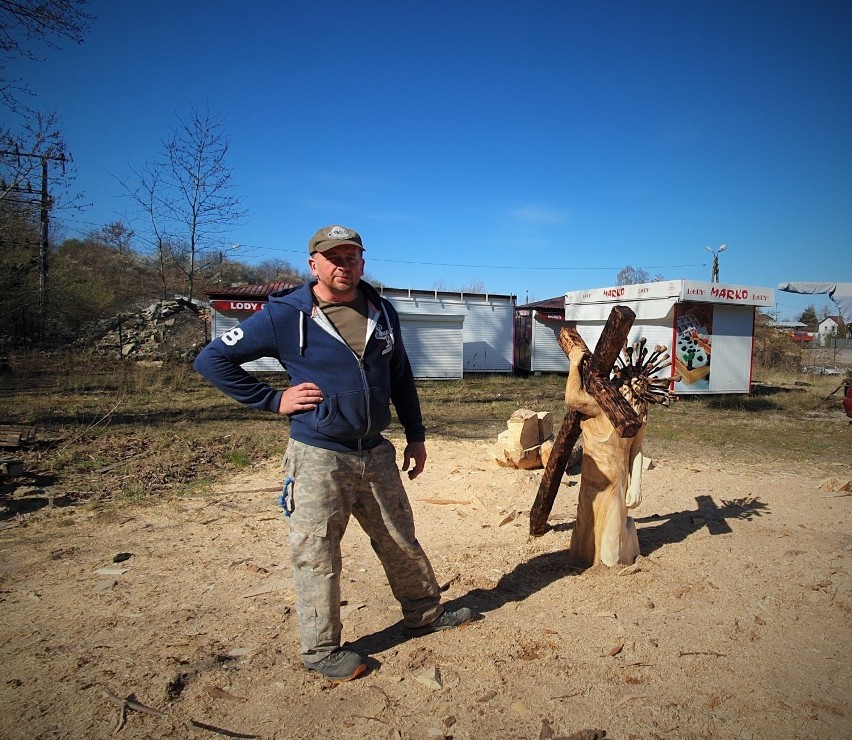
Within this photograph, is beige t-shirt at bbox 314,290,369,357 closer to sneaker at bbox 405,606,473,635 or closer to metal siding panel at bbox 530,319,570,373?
sneaker at bbox 405,606,473,635

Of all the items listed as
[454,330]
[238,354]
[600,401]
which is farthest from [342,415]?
[454,330]

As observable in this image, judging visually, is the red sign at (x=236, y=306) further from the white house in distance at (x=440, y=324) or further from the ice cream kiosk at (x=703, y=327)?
the ice cream kiosk at (x=703, y=327)

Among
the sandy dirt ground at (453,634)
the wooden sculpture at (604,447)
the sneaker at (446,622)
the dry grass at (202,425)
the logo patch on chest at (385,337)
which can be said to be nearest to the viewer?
the sandy dirt ground at (453,634)

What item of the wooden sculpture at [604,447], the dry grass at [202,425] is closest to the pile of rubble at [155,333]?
the dry grass at [202,425]

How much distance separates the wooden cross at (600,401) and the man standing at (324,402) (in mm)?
1404

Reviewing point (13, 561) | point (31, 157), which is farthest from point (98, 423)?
point (13, 561)

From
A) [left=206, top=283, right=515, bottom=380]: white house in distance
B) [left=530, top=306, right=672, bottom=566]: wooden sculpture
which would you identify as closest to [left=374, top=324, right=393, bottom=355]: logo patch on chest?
[left=530, top=306, right=672, bottom=566]: wooden sculpture

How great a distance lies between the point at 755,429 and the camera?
9.95m

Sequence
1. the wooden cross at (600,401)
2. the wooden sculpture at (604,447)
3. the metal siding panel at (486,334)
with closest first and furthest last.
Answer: the wooden cross at (600,401) < the wooden sculpture at (604,447) < the metal siding panel at (486,334)

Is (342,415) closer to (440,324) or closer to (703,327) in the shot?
(703,327)

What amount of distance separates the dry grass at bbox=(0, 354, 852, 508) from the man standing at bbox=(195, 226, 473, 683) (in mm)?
3737

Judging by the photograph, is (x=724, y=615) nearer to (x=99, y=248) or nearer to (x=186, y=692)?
(x=186, y=692)

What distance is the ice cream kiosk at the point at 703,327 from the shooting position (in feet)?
44.6

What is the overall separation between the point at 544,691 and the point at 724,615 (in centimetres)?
133
